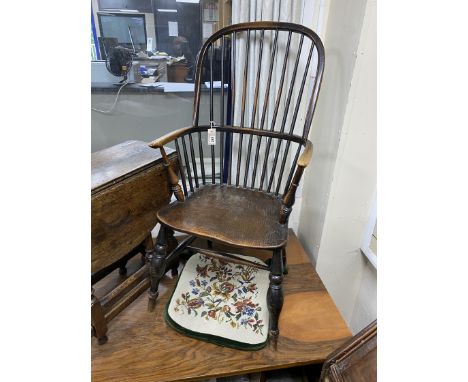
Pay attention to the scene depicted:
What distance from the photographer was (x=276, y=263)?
1045 mm

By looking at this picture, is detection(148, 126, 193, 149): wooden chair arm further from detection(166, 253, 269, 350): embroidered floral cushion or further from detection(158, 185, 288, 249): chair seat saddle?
detection(166, 253, 269, 350): embroidered floral cushion

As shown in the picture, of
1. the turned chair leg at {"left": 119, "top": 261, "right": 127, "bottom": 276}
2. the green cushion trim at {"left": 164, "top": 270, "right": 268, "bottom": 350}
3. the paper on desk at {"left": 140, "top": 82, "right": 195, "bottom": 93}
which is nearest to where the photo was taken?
the green cushion trim at {"left": 164, "top": 270, "right": 268, "bottom": 350}

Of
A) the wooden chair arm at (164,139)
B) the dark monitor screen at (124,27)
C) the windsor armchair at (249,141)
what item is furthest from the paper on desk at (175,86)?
the wooden chair arm at (164,139)

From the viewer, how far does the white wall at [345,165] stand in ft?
3.73

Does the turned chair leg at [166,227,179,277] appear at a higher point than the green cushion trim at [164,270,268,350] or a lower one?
higher

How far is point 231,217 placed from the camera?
1.14 meters

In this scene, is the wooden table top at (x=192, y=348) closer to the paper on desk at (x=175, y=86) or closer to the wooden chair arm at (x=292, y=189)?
the wooden chair arm at (x=292, y=189)

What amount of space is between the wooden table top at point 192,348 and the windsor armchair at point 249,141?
92mm

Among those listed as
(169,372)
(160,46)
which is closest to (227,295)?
(169,372)

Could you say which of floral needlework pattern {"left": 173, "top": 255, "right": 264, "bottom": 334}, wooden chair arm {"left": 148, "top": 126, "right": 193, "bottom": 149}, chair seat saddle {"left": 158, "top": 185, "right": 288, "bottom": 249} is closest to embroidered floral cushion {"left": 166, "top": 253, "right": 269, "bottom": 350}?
floral needlework pattern {"left": 173, "top": 255, "right": 264, "bottom": 334}

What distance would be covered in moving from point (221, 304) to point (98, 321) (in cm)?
49

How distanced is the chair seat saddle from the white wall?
0.34m

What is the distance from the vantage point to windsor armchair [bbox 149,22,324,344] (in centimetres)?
106
